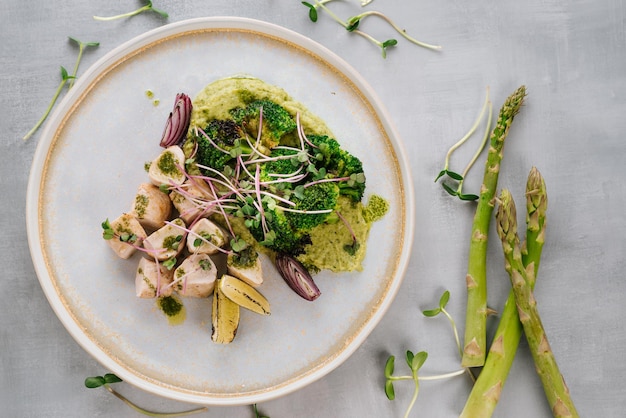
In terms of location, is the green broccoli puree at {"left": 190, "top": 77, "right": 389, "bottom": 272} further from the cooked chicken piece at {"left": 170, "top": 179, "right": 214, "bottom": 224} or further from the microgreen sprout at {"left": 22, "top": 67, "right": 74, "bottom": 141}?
the microgreen sprout at {"left": 22, "top": 67, "right": 74, "bottom": 141}

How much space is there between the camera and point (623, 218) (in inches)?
133

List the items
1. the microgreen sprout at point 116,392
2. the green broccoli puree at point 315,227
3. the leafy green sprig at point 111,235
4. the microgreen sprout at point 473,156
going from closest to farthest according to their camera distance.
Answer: the leafy green sprig at point 111,235 < the green broccoli puree at point 315,227 < the microgreen sprout at point 116,392 < the microgreen sprout at point 473,156

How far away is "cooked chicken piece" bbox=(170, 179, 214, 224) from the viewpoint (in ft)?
9.30

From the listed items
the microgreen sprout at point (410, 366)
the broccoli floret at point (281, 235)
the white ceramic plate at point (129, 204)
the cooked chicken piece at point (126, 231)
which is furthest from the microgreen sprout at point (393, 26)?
the microgreen sprout at point (410, 366)

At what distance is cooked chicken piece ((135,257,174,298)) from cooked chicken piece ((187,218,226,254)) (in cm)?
19

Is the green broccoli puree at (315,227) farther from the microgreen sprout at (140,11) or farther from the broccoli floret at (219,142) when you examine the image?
the microgreen sprout at (140,11)

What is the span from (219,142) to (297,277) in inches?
30.6

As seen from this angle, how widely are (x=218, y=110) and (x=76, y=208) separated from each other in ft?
2.93

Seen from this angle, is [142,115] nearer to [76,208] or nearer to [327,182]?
[76,208]

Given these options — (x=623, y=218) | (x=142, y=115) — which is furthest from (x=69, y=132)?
(x=623, y=218)

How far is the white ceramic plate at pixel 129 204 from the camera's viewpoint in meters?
2.93

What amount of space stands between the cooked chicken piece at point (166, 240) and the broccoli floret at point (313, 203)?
55 cm

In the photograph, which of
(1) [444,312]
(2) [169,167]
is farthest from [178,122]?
(1) [444,312]

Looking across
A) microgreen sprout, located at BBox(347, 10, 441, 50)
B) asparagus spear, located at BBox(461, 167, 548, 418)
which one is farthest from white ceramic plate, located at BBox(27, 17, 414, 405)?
asparagus spear, located at BBox(461, 167, 548, 418)
